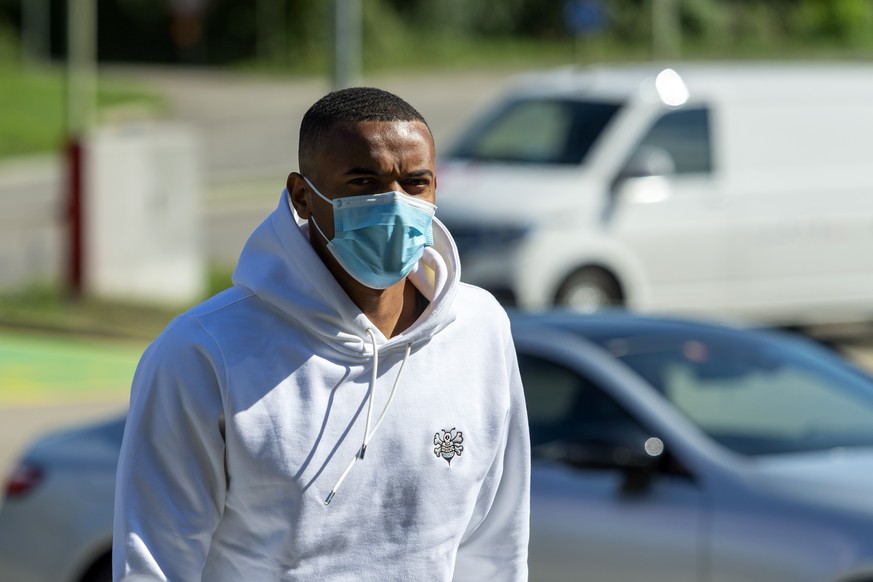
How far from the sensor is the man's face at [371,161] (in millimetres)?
2338

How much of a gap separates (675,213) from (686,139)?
58cm

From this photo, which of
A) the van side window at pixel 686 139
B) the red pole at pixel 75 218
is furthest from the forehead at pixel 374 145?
the red pole at pixel 75 218

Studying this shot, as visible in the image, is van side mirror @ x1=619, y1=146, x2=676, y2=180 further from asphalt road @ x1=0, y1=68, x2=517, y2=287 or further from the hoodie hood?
the hoodie hood

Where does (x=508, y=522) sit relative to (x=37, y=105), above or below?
above

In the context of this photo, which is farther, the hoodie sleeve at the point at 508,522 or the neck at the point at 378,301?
the hoodie sleeve at the point at 508,522

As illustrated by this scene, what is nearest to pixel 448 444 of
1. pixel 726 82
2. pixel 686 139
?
pixel 686 139

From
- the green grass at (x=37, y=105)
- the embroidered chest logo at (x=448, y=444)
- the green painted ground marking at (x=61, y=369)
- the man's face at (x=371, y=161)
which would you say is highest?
the man's face at (x=371, y=161)

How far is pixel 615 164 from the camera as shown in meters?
11.8

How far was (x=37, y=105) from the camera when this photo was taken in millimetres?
34719

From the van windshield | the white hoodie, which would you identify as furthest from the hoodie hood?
the van windshield

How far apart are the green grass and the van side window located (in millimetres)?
19201

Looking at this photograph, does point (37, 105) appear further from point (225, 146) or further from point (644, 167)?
point (644, 167)

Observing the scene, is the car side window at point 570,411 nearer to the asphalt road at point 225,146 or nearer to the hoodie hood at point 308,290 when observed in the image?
the hoodie hood at point 308,290

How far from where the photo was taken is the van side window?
39.1 ft
